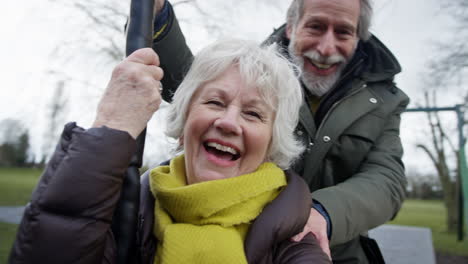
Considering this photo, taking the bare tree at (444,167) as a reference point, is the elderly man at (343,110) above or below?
above

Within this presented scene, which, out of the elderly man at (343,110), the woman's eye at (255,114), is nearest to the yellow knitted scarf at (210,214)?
the woman's eye at (255,114)

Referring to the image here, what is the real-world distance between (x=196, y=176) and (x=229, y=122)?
0.30 meters

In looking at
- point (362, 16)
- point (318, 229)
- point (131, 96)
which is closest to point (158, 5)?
point (131, 96)

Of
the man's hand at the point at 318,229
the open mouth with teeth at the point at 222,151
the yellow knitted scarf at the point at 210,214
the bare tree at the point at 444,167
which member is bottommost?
the bare tree at the point at 444,167

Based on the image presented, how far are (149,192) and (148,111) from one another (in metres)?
0.55

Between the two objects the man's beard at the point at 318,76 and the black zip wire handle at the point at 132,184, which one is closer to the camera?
the black zip wire handle at the point at 132,184

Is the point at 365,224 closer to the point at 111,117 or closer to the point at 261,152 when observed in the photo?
the point at 261,152

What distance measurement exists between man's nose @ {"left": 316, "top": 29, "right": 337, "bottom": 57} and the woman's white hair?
0.64 m

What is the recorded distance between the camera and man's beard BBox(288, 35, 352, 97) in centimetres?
234

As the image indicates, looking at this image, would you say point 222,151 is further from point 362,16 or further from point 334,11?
point 362,16

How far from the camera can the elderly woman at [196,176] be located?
38.8 inches

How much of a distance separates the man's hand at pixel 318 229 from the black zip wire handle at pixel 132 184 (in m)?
0.67

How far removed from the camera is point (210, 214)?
1.35 meters

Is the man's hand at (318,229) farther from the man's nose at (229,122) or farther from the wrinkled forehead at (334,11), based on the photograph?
the wrinkled forehead at (334,11)
